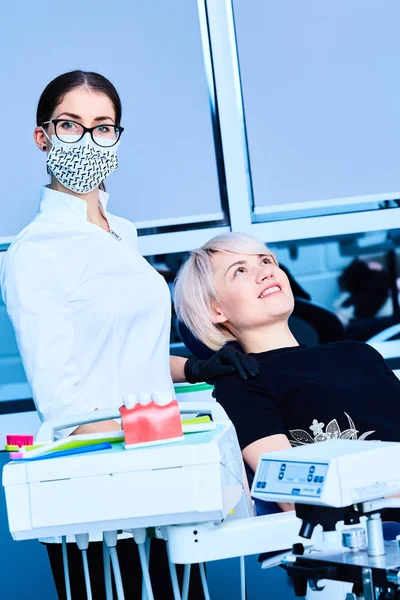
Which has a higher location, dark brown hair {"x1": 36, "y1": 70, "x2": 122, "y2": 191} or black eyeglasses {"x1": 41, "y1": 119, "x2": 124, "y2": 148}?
dark brown hair {"x1": 36, "y1": 70, "x2": 122, "y2": 191}

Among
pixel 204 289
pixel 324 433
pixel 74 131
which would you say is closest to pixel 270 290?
pixel 204 289

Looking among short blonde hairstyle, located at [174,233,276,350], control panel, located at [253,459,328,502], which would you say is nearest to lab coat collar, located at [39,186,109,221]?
short blonde hairstyle, located at [174,233,276,350]

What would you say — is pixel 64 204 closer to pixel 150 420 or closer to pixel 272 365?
pixel 272 365

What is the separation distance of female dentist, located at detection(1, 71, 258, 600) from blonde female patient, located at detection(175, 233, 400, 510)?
0.09m

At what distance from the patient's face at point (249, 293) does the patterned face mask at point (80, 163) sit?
374 millimetres

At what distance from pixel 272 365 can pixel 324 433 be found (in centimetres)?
22

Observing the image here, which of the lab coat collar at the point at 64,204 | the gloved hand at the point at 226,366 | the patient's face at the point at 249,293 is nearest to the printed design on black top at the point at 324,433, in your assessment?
the gloved hand at the point at 226,366

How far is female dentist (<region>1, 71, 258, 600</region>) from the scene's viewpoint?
1.70 meters

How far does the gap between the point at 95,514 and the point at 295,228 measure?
179 centimetres

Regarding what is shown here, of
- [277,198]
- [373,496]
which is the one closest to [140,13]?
[277,198]

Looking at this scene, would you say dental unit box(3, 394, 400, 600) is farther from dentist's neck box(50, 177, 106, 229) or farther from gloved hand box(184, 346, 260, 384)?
dentist's neck box(50, 177, 106, 229)

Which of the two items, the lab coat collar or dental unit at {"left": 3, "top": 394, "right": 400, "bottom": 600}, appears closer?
dental unit at {"left": 3, "top": 394, "right": 400, "bottom": 600}

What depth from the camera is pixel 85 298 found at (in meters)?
1.80

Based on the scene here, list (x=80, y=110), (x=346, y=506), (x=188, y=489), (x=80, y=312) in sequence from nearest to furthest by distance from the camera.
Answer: (x=346, y=506) → (x=188, y=489) → (x=80, y=312) → (x=80, y=110)
